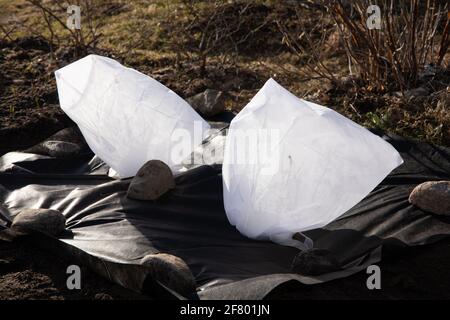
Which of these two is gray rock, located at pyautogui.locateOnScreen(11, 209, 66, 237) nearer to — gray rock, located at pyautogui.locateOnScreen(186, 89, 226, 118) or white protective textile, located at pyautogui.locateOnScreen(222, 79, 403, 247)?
white protective textile, located at pyautogui.locateOnScreen(222, 79, 403, 247)

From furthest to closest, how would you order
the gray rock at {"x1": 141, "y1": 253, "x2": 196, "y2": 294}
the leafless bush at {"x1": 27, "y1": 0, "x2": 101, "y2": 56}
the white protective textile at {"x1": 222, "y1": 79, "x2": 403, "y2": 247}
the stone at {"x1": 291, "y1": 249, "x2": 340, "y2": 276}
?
1. the leafless bush at {"x1": 27, "y1": 0, "x2": 101, "y2": 56}
2. the white protective textile at {"x1": 222, "y1": 79, "x2": 403, "y2": 247}
3. the stone at {"x1": 291, "y1": 249, "x2": 340, "y2": 276}
4. the gray rock at {"x1": 141, "y1": 253, "x2": 196, "y2": 294}

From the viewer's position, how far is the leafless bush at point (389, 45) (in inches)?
197

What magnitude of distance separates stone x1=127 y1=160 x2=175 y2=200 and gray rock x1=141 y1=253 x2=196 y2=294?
2.66 feet

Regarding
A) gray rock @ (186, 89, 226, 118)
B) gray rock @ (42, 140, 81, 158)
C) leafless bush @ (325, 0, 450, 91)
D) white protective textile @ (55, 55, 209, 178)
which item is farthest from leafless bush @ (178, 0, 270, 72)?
white protective textile @ (55, 55, 209, 178)

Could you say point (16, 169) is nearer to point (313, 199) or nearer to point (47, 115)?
point (47, 115)

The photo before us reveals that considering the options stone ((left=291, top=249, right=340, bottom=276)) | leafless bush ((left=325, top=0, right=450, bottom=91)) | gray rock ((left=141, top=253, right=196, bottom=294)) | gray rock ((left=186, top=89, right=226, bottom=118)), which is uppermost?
leafless bush ((left=325, top=0, right=450, bottom=91))

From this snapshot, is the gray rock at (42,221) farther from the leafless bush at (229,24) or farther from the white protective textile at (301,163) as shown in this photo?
the leafless bush at (229,24)

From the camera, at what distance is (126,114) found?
4.08m

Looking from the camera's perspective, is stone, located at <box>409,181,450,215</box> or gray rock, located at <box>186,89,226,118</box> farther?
gray rock, located at <box>186,89,226,118</box>

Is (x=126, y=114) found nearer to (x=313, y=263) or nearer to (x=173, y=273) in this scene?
(x=173, y=273)

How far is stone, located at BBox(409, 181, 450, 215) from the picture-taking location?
3.37 meters

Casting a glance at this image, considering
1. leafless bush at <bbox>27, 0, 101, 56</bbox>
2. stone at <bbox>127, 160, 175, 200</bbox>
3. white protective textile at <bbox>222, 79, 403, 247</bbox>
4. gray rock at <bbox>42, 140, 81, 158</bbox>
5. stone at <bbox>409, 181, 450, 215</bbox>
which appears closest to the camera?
white protective textile at <bbox>222, 79, 403, 247</bbox>

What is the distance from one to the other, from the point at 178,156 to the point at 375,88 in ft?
6.18
